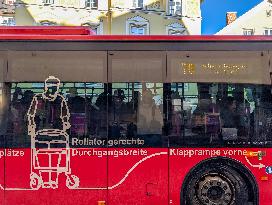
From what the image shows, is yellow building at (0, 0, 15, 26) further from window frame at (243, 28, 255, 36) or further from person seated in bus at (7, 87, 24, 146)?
person seated in bus at (7, 87, 24, 146)

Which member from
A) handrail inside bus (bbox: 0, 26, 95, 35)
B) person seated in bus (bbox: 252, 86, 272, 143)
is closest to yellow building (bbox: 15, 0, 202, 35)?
handrail inside bus (bbox: 0, 26, 95, 35)

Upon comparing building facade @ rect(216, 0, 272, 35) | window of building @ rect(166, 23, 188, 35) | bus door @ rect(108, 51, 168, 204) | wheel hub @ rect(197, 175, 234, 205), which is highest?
building facade @ rect(216, 0, 272, 35)

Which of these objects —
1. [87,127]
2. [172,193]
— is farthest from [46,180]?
[172,193]

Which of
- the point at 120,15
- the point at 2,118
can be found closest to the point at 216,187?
the point at 2,118

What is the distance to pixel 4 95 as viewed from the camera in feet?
21.7

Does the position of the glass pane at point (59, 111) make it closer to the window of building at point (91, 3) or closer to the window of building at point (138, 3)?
the window of building at point (91, 3)

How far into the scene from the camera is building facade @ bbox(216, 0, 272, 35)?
39.1 metres

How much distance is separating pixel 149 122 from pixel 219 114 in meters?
1.19

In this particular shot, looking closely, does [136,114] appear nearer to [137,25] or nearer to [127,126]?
[127,126]

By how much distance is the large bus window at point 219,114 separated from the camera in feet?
21.8

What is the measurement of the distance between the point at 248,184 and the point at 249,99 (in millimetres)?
1437

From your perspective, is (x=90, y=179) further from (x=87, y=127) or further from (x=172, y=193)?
(x=172, y=193)

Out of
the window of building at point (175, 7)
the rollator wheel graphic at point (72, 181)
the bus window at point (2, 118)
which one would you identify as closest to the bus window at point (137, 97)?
the rollator wheel graphic at point (72, 181)

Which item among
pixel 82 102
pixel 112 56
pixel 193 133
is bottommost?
pixel 193 133
